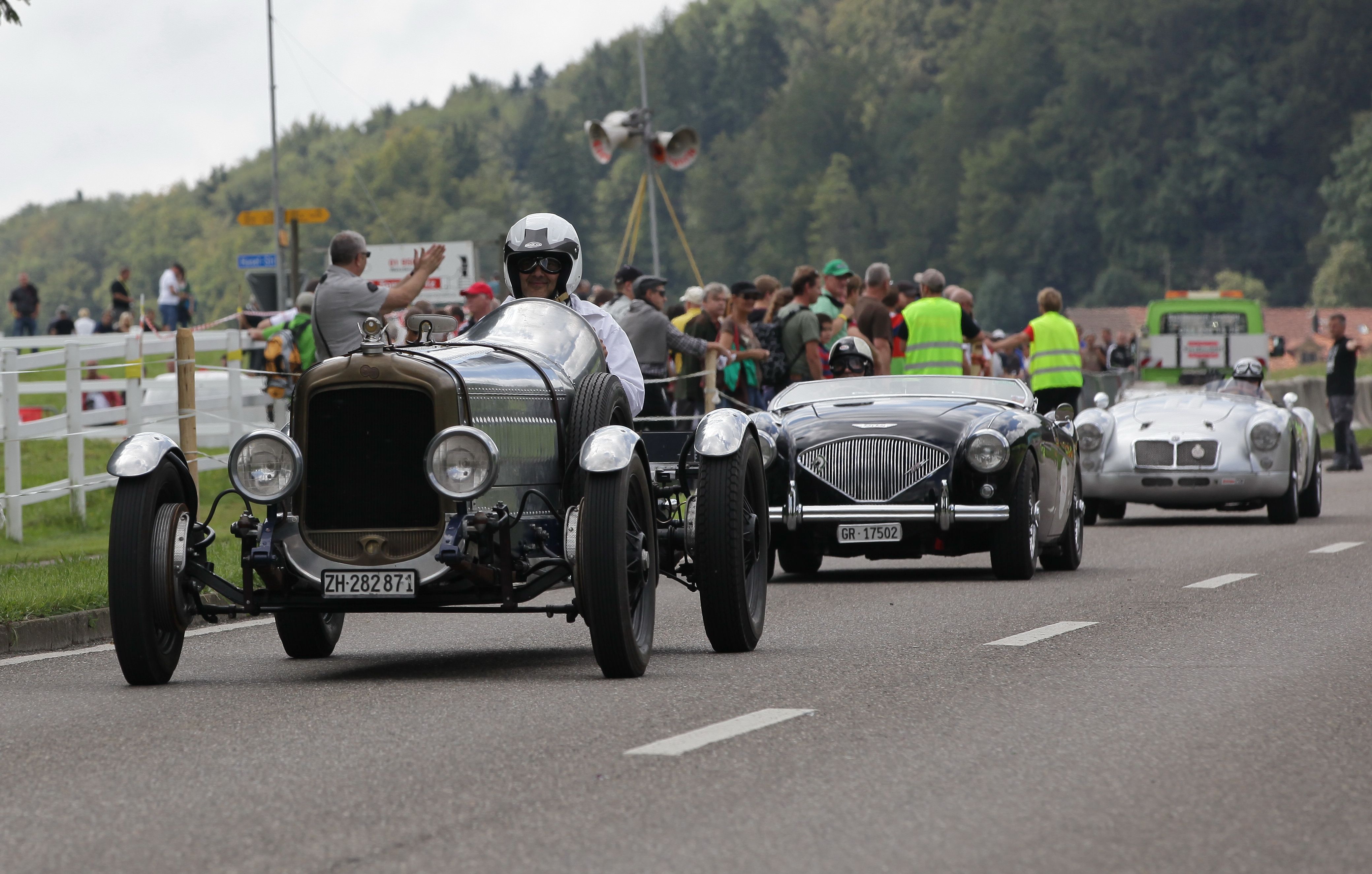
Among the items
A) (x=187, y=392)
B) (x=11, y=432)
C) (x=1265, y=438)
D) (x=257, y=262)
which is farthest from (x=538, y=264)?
(x=257, y=262)

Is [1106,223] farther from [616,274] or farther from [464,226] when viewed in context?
[616,274]

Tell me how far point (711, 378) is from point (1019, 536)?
6263 mm

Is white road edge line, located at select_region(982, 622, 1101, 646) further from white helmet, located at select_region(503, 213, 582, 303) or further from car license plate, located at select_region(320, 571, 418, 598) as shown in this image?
car license plate, located at select_region(320, 571, 418, 598)

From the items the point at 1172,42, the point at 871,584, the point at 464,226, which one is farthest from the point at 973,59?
the point at 871,584

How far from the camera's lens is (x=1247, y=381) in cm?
2059

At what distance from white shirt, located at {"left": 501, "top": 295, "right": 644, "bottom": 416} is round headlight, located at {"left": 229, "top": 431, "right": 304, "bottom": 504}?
1.74 m

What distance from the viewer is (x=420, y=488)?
871 centimetres

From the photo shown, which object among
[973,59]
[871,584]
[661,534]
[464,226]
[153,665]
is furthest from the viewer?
[464,226]

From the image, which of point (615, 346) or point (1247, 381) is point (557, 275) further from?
point (1247, 381)

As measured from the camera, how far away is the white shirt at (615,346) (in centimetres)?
1009

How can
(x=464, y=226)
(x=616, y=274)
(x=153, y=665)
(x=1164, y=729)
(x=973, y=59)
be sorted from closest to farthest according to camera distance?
(x=1164, y=729) < (x=153, y=665) < (x=616, y=274) < (x=973, y=59) < (x=464, y=226)

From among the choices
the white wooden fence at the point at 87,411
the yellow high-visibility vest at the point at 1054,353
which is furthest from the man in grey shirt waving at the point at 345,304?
the yellow high-visibility vest at the point at 1054,353

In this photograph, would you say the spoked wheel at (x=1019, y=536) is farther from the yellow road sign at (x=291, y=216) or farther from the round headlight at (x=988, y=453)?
the yellow road sign at (x=291, y=216)

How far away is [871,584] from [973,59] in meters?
139
